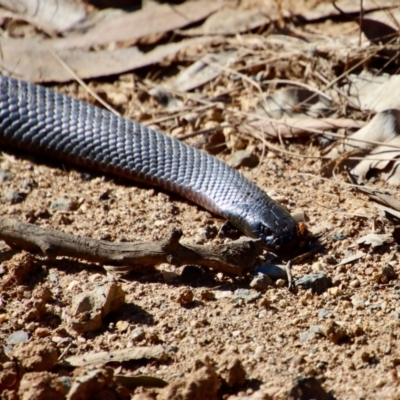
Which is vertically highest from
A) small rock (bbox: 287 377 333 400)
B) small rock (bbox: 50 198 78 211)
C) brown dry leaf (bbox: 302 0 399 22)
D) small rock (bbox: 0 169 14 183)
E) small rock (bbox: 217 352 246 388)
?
brown dry leaf (bbox: 302 0 399 22)

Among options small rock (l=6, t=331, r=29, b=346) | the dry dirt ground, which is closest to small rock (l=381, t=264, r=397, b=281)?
the dry dirt ground

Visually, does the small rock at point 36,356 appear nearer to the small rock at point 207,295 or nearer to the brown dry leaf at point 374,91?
the small rock at point 207,295

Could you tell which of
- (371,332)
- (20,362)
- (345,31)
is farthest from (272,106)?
(20,362)

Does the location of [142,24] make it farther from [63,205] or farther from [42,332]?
[42,332]

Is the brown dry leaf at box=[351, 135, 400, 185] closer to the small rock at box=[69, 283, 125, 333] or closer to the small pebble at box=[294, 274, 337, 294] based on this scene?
the small pebble at box=[294, 274, 337, 294]

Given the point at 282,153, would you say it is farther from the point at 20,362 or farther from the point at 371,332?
the point at 20,362

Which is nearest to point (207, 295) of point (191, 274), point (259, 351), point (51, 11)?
point (191, 274)

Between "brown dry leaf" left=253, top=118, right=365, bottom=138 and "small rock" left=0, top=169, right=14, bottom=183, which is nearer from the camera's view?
"small rock" left=0, top=169, right=14, bottom=183

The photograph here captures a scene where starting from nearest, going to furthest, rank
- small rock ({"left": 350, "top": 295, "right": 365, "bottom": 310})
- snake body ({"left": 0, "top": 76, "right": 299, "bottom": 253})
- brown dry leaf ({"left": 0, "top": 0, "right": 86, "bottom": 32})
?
small rock ({"left": 350, "top": 295, "right": 365, "bottom": 310})
snake body ({"left": 0, "top": 76, "right": 299, "bottom": 253})
brown dry leaf ({"left": 0, "top": 0, "right": 86, "bottom": 32})

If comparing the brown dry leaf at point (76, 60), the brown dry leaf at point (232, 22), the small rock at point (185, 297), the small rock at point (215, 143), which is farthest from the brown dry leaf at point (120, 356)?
the brown dry leaf at point (232, 22)
